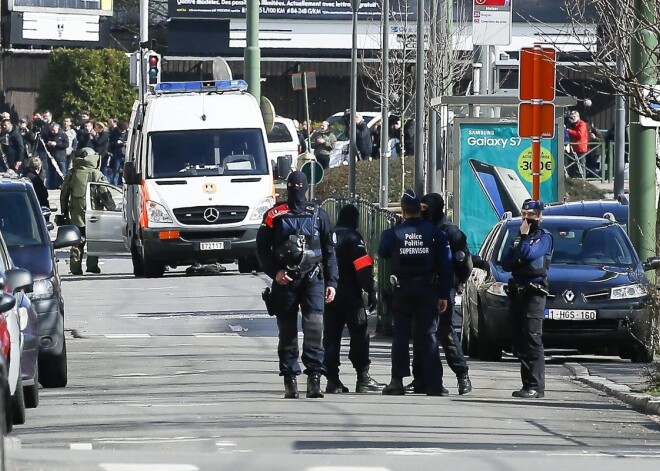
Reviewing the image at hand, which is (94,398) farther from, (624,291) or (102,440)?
(624,291)

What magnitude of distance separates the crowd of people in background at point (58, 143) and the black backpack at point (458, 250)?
30347 mm

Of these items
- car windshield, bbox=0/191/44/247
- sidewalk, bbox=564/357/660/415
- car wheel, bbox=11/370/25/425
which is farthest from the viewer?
car windshield, bbox=0/191/44/247

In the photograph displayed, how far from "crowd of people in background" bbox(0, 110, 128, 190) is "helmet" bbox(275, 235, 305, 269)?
31260 mm

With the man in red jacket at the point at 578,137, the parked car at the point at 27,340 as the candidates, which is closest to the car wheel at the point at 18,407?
the parked car at the point at 27,340

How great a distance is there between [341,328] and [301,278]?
1.07m

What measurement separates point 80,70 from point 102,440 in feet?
149

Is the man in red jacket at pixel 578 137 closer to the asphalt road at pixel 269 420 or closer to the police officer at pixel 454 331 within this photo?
the asphalt road at pixel 269 420

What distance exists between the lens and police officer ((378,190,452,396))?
15297 millimetres

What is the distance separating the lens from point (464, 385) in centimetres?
1559

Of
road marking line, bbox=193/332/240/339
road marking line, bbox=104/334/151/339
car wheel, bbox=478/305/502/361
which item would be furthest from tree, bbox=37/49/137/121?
car wheel, bbox=478/305/502/361

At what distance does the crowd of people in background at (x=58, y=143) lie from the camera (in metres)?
46.3

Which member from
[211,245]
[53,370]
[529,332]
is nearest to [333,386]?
[529,332]

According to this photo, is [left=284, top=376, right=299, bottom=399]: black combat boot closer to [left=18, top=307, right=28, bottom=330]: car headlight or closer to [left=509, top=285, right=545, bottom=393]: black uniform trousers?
[left=509, top=285, right=545, bottom=393]: black uniform trousers

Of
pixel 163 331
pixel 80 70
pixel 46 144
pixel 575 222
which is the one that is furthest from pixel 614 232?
pixel 80 70
